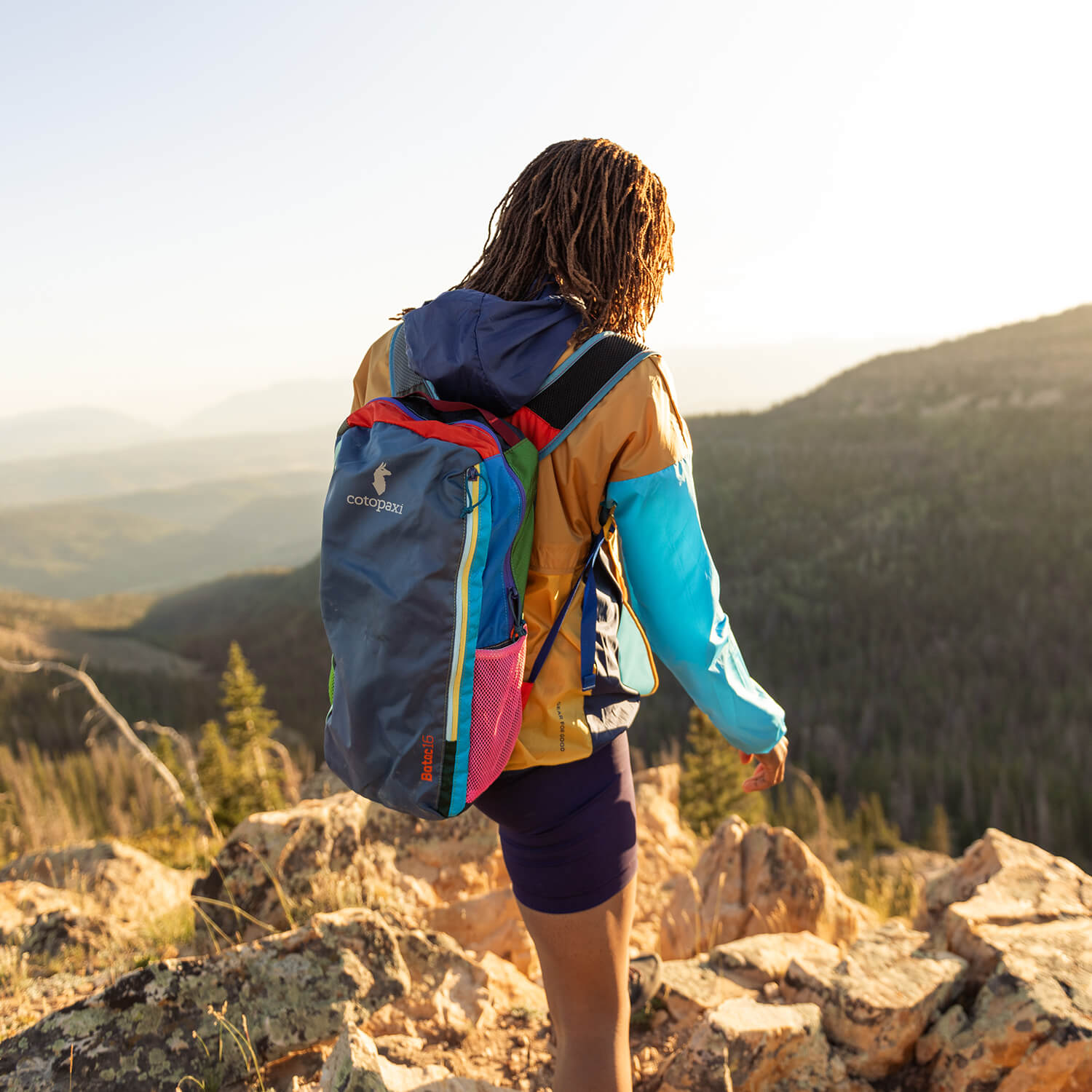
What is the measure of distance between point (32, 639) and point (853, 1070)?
75.7m

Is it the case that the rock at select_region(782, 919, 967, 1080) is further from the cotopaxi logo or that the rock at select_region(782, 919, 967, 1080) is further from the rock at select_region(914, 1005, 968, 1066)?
the cotopaxi logo

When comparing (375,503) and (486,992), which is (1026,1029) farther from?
(375,503)

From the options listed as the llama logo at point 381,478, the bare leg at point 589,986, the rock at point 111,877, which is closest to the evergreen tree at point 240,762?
the rock at point 111,877

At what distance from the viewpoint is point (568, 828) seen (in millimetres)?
1771

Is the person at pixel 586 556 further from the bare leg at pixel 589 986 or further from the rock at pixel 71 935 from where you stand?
the rock at pixel 71 935

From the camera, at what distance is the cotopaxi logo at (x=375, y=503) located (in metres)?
1.60

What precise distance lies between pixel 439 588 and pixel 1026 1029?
289 cm

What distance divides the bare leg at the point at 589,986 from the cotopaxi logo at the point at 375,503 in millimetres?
1033

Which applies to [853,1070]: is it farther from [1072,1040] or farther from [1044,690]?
[1044,690]

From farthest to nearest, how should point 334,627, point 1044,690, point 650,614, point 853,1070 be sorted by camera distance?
1. point 1044,690
2. point 853,1070
3. point 650,614
4. point 334,627

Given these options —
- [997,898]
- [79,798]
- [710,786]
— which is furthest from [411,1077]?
[79,798]

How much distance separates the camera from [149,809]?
20.6 meters

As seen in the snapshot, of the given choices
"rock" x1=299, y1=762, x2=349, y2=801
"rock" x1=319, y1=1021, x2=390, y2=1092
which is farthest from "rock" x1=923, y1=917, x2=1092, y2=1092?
"rock" x1=299, y1=762, x2=349, y2=801

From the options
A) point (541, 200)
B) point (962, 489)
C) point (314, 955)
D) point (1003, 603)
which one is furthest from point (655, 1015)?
point (962, 489)
